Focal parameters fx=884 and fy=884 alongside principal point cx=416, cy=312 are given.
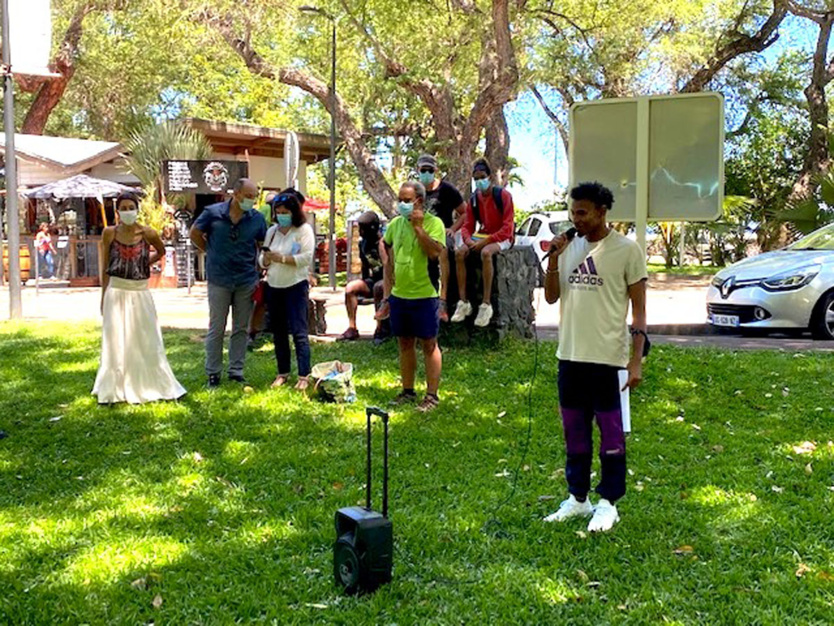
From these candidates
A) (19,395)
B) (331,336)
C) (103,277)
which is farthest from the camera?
(331,336)

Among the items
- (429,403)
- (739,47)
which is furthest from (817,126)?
(429,403)

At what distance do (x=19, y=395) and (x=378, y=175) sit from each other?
35.5 ft

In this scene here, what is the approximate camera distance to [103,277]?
23.5 feet

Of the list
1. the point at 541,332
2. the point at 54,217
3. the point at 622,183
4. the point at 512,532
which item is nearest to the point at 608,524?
the point at 512,532

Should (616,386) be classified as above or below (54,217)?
below

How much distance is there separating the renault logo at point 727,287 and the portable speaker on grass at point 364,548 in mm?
7901

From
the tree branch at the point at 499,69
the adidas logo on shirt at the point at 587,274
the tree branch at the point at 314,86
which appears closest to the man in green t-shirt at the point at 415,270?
the adidas logo on shirt at the point at 587,274

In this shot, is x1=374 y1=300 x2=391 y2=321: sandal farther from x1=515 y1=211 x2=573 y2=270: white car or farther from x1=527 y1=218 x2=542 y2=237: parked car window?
x1=527 y1=218 x2=542 y2=237: parked car window

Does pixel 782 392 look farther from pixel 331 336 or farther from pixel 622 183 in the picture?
pixel 331 336

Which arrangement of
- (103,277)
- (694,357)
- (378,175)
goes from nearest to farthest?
(103,277), (694,357), (378,175)

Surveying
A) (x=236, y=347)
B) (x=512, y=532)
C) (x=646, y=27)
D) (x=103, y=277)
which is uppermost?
(x=646, y=27)

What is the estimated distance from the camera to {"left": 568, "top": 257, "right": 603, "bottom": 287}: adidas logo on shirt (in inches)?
168

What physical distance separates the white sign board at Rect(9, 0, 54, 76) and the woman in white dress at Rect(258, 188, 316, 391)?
7.65 metres

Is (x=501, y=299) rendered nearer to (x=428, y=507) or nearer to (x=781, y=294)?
(x=781, y=294)
